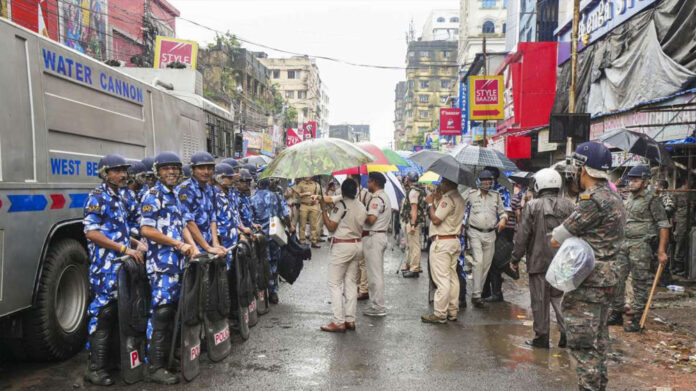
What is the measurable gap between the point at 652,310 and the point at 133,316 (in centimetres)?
713

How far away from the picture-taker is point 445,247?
6.79 metres

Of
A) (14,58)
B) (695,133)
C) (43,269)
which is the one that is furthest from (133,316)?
(695,133)

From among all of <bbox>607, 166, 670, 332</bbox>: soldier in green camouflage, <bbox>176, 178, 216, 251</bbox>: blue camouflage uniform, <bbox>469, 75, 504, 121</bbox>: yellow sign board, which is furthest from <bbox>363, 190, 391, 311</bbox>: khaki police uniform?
<bbox>469, 75, 504, 121</bbox>: yellow sign board

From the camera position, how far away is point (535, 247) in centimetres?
587

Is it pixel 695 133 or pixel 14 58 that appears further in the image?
pixel 695 133

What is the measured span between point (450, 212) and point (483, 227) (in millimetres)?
1136

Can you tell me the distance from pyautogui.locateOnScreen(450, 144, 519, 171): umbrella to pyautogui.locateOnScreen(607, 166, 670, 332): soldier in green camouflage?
1.66 m

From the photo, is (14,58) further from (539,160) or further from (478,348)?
(539,160)

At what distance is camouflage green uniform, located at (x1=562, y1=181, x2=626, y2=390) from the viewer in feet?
13.1

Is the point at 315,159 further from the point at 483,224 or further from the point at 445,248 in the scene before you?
the point at 483,224

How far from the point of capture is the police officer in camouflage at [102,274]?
14.9ft

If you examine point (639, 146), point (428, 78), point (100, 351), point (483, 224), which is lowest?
point (100, 351)

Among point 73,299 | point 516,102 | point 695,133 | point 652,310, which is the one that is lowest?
point 652,310

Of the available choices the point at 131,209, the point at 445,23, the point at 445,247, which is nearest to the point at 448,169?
the point at 445,247
